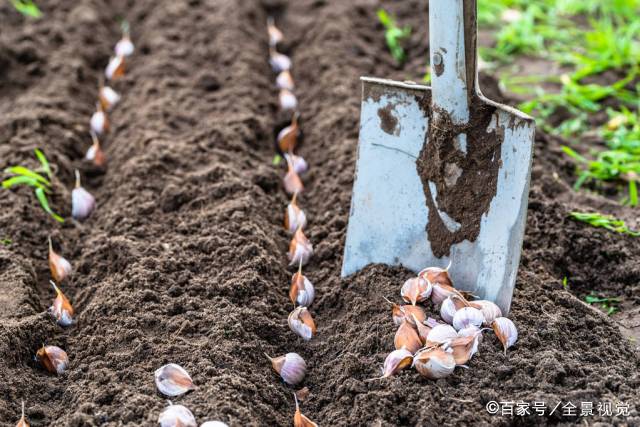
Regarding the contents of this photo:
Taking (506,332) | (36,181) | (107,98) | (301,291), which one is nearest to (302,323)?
(301,291)

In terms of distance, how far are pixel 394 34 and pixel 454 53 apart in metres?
2.08

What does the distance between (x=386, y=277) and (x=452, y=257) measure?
230 mm

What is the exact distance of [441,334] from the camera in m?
2.23

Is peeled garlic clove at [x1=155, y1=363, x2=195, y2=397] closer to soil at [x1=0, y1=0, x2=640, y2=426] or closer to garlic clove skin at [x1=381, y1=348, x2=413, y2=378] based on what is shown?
soil at [x1=0, y1=0, x2=640, y2=426]

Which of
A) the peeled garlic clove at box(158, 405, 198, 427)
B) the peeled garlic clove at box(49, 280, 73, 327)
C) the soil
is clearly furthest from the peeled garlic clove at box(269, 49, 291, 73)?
the peeled garlic clove at box(158, 405, 198, 427)

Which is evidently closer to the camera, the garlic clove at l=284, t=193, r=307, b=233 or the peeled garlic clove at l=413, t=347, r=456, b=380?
the peeled garlic clove at l=413, t=347, r=456, b=380

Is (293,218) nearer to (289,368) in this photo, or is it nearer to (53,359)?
(289,368)

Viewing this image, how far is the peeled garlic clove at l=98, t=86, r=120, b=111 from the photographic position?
3904mm

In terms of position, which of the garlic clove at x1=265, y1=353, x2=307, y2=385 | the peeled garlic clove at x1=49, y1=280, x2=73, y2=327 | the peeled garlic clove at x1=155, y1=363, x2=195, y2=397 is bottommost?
the garlic clove at x1=265, y1=353, x2=307, y2=385

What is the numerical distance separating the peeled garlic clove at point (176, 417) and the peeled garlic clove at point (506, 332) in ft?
2.95

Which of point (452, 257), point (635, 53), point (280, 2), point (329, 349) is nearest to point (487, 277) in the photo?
point (452, 257)

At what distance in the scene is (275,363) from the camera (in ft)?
7.57

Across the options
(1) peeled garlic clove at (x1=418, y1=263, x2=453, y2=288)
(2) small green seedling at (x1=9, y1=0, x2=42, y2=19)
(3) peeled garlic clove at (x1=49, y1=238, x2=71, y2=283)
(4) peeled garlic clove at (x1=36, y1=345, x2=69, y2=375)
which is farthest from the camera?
(2) small green seedling at (x1=9, y1=0, x2=42, y2=19)

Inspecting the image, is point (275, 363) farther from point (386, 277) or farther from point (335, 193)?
point (335, 193)
